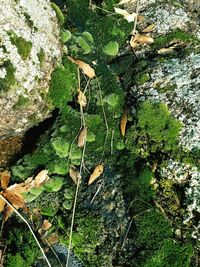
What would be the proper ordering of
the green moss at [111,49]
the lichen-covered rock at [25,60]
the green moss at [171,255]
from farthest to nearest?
the green moss at [111,49] → the lichen-covered rock at [25,60] → the green moss at [171,255]

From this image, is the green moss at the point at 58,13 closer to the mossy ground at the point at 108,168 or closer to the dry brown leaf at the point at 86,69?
the mossy ground at the point at 108,168

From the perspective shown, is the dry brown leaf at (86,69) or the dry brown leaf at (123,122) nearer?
the dry brown leaf at (123,122)

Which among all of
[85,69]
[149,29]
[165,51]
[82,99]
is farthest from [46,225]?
[149,29]

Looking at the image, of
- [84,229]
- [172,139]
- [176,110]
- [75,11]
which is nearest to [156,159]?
[172,139]

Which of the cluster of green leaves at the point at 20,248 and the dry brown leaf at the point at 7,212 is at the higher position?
the dry brown leaf at the point at 7,212

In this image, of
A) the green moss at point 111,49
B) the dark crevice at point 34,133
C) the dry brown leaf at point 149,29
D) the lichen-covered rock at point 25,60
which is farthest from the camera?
the dry brown leaf at point 149,29

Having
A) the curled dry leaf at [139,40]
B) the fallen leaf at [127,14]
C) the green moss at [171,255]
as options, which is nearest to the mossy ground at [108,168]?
the green moss at [171,255]

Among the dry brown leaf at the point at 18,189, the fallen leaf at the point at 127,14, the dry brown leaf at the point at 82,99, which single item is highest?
the fallen leaf at the point at 127,14

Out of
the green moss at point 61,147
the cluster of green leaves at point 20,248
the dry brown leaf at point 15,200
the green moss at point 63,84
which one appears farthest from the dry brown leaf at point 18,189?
the green moss at point 63,84
